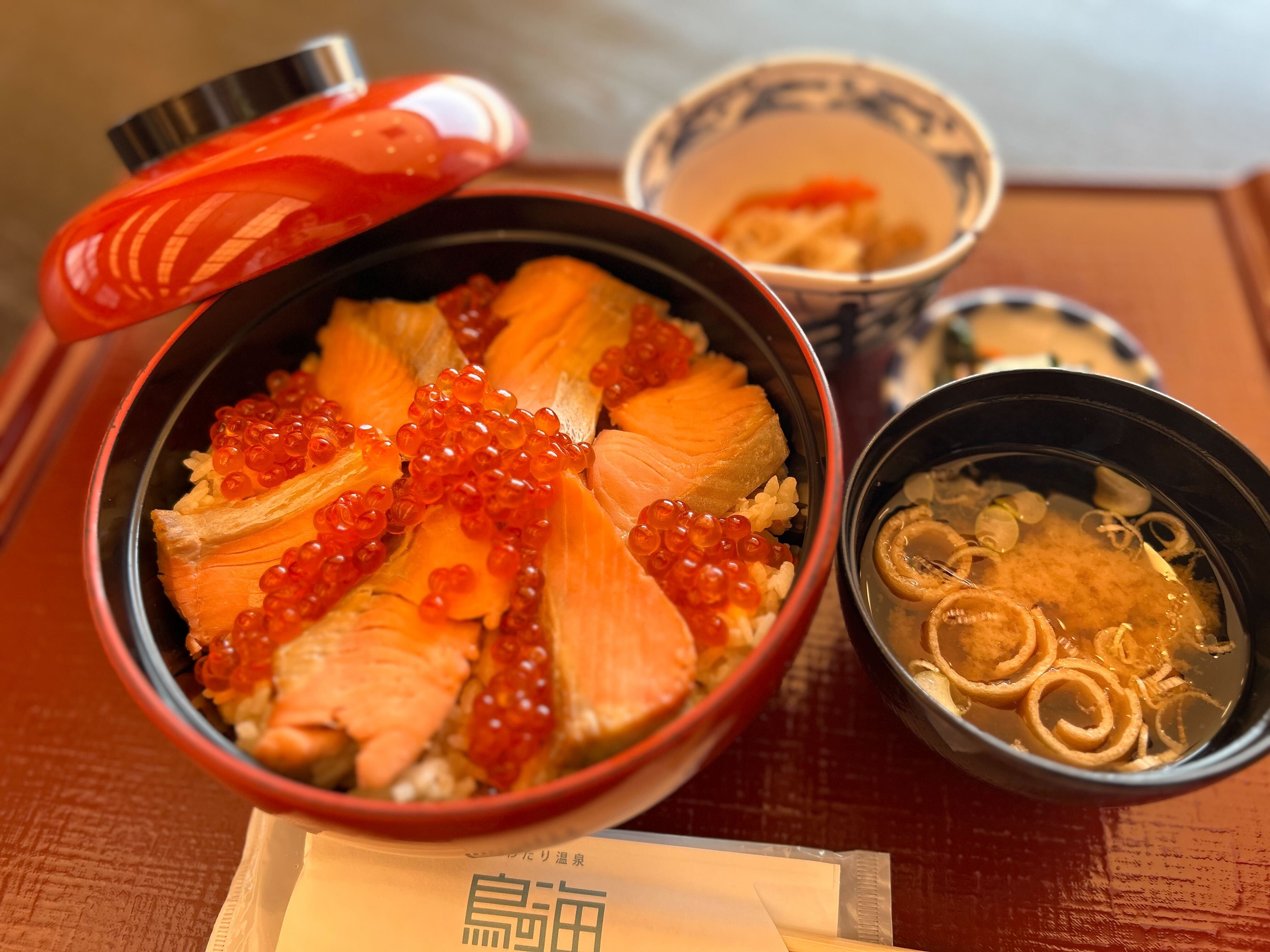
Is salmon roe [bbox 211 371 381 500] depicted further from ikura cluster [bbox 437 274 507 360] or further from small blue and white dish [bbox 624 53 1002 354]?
small blue and white dish [bbox 624 53 1002 354]

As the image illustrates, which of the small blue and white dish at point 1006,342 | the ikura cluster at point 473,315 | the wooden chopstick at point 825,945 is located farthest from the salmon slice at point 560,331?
the wooden chopstick at point 825,945

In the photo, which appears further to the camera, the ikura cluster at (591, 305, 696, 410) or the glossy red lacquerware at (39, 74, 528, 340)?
the ikura cluster at (591, 305, 696, 410)

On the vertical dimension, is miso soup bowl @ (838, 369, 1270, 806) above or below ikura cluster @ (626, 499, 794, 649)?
below

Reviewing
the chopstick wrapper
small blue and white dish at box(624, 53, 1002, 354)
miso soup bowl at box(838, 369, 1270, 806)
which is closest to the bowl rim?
small blue and white dish at box(624, 53, 1002, 354)

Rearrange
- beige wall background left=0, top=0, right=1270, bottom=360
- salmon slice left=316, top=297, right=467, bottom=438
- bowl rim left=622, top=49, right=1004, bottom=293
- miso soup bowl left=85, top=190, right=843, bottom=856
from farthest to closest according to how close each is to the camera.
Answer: beige wall background left=0, top=0, right=1270, bottom=360, bowl rim left=622, top=49, right=1004, bottom=293, salmon slice left=316, top=297, right=467, bottom=438, miso soup bowl left=85, top=190, right=843, bottom=856

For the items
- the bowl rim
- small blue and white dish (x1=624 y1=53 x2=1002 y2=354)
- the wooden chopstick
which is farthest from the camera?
small blue and white dish (x1=624 y1=53 x2=1002 y2=354)

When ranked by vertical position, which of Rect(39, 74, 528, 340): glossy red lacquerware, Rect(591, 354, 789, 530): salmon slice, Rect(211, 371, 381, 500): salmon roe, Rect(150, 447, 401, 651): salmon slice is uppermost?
Rect(39, 74, 528, 340): glossy red lacquerware

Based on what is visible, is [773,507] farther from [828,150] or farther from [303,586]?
[828,150]
